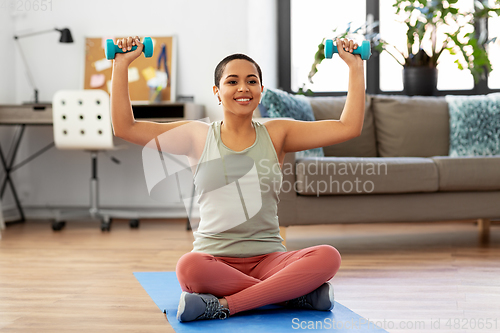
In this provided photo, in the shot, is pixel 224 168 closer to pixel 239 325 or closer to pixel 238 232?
pixel 238 232

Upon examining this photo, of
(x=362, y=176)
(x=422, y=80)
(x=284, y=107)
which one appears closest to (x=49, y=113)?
(x=284, y=107)

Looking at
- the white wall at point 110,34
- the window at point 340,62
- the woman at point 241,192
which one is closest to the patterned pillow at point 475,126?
the window at point 340,62

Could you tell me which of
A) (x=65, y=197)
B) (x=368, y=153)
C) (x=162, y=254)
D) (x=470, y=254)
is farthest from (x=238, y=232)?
(x=65, y=197)

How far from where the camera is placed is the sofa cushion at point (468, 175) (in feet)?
8.05

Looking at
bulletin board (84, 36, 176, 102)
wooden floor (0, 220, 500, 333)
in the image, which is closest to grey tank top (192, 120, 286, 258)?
wooden floor (0, 220, 500, 333)

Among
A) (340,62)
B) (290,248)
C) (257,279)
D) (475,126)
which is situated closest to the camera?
(257,279)

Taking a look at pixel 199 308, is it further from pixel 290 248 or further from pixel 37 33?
pixel 37 33

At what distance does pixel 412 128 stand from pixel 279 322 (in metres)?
2.00

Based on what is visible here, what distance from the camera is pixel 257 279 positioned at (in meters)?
1.47

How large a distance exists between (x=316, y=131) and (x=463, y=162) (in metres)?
1.22

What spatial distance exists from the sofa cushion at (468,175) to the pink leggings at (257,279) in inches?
47.5

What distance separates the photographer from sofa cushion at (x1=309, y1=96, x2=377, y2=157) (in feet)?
9.87

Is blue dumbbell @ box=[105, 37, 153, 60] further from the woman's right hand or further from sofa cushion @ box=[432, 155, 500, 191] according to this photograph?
sofa cushion @ box=[432, 155, 500, 191]

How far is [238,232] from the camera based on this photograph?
4.93ft
